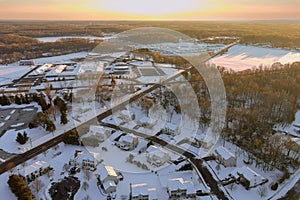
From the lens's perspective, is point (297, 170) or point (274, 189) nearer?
point (274, 189)

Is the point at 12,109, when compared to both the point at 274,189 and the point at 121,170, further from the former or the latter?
the point at 274,189

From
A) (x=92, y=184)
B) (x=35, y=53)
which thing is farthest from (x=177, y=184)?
(x=35, y=53)

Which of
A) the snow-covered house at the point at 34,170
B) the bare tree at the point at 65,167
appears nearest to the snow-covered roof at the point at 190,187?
the bare tree at the point at 65,167

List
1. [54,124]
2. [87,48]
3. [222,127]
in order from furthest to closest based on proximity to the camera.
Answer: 1. [87,48]
2. [54,124]
3. [222,127]

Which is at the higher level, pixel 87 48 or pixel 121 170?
pixel 87 48

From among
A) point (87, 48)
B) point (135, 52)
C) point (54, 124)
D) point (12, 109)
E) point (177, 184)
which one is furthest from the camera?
point (87, 48)

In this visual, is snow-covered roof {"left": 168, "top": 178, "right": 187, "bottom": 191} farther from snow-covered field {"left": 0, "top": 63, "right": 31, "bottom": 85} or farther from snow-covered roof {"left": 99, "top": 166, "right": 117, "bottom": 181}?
snow-covered field {"left": 0, "top": 63, "right": 31, "bottom": 85}

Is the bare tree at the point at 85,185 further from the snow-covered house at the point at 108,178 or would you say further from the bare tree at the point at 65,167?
the bare tree at the point at 65,167
